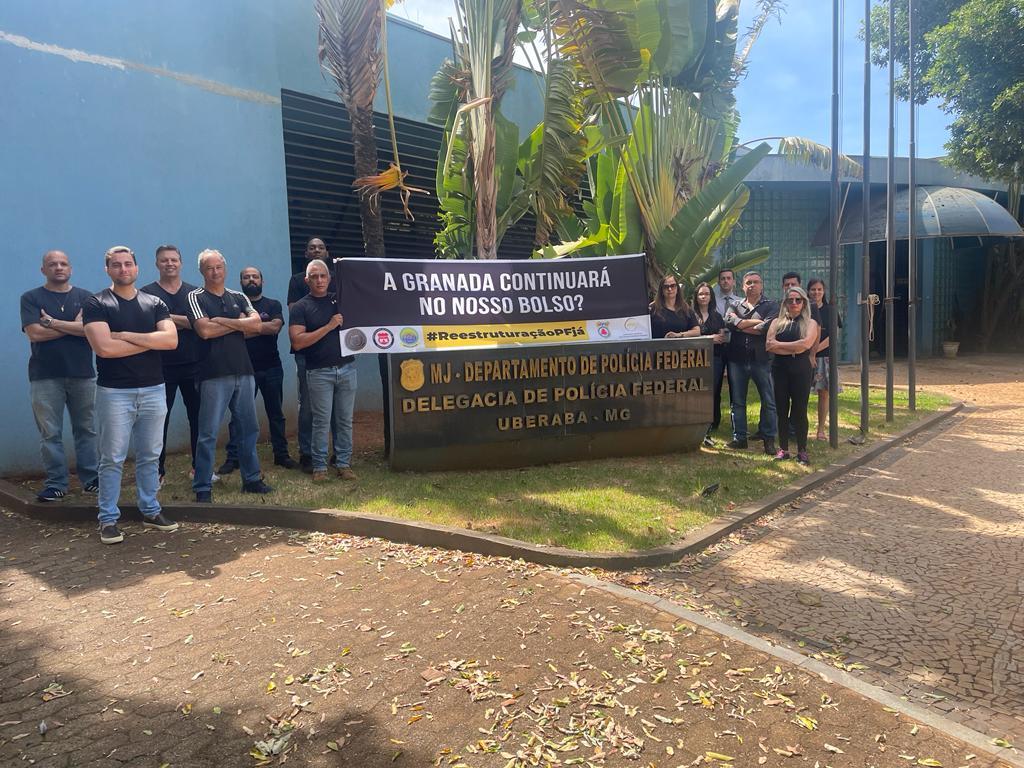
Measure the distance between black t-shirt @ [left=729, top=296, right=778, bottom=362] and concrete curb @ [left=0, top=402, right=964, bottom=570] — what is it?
6.06 feet

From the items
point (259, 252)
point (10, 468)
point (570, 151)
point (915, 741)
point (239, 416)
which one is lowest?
point (915, 741)

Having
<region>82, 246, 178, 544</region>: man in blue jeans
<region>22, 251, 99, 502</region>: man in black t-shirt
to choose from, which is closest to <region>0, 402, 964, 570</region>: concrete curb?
<region>22, 251, 99, 502</region>: man in black t-shirt

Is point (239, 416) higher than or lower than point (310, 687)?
higher

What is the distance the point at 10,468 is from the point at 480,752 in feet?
20.1

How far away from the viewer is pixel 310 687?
3.12 meters

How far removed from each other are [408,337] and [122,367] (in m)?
2.49

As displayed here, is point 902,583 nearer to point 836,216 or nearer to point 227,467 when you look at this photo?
point 836,216

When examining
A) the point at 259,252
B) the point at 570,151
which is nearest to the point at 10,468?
the point at 259,252

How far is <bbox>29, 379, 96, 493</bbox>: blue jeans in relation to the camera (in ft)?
18.8

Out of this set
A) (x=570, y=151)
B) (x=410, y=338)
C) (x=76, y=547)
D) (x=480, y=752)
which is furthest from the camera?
(x=570, y=151)

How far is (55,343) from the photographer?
18.7 ft

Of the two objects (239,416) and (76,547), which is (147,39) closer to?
(239,416)

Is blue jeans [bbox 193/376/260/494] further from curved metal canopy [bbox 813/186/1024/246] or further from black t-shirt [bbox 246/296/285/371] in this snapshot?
curved metal canopy [bbox 813/186/1024/246]

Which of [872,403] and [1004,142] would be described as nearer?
[872,403]
